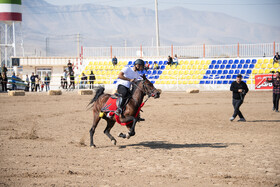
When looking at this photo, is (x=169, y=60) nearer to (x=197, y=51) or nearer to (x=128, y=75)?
(x=197, y=51)

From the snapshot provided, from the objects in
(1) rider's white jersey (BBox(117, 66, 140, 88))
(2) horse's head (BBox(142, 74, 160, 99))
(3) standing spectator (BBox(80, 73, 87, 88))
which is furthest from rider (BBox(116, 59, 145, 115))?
(3) standing spectator (BBox(80, 73, 87, 88))

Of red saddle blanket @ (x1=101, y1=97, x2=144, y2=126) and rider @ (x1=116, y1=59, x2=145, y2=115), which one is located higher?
rider @ (x1=116, y1=59, x2=145, y2=115)

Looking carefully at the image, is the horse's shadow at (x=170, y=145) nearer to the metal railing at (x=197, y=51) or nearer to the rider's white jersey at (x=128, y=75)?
the rider's white jersey at (x=128, y=75)

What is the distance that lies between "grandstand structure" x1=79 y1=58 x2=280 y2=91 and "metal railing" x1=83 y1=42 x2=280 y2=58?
203cm

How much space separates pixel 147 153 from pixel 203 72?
92.5 ft

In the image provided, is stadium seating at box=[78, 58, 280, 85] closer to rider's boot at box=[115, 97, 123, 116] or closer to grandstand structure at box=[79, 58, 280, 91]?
grandstand structure at box=[79, 58, 280, 91]

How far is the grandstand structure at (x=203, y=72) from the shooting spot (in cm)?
3497

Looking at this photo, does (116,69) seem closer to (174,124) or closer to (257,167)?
(174,124)

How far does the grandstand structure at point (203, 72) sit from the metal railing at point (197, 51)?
2.03m

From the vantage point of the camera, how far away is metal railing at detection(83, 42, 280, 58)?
126ft

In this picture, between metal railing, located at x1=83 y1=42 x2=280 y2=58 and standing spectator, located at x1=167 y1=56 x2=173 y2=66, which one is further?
metal railing, located at x1=83 y1=42 x2=280 y2=58

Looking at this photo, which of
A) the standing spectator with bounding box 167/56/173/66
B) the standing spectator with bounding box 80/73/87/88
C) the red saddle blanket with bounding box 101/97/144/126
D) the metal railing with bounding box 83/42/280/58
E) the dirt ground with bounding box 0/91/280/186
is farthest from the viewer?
the metal railing with bounding box 83/42/280/58

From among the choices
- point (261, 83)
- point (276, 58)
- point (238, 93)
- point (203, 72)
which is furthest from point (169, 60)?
point (238, 93)

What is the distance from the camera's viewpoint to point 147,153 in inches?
388
